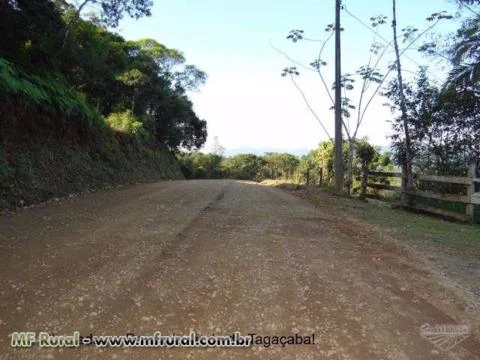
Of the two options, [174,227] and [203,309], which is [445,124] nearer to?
[174,227]

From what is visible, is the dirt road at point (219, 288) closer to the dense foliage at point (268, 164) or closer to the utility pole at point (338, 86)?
the utility pole at point (338, 86)

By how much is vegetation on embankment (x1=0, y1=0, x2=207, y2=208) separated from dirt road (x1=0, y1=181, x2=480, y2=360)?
3232mm


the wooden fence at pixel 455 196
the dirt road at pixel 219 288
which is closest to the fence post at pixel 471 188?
the wooden fence at pixel 455 196

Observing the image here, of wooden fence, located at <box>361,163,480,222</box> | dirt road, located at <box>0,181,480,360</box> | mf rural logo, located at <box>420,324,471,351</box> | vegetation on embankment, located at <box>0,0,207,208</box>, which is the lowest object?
mf rural logo, located at <box>420,324,471,351</box>

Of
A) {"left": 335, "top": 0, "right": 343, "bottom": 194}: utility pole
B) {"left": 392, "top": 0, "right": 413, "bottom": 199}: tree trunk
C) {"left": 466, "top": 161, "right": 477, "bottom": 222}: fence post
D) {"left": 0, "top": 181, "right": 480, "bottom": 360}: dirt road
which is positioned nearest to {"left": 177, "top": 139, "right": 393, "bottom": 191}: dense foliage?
{"left": 335, "top": 0, "right": 343, "bottom": 194}: utility pole

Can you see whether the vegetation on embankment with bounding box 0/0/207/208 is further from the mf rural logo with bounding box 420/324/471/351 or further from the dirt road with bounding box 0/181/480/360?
the mf rural logo with bounding box 420/324/471/351

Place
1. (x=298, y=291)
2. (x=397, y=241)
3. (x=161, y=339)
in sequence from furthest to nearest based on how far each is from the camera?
(x=397, y=241), (x=298, y=291), (x=161, y=339)

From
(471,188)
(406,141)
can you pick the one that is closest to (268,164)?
(406,141)

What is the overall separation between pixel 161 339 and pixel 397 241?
4746 mm

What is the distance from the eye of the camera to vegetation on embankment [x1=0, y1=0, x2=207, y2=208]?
9.98 metres

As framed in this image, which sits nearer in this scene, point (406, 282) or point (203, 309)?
point (203, 309)

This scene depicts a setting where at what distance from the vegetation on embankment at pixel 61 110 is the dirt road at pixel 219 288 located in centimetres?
323

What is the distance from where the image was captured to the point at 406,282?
16.0 ft

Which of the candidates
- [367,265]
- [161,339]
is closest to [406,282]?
[367,265]
